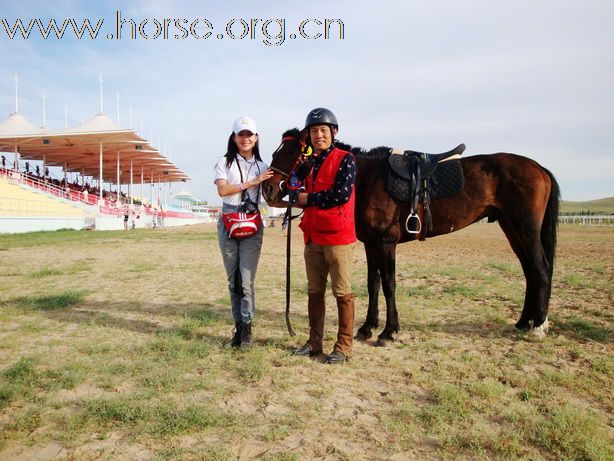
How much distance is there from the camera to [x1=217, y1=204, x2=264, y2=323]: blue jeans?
13.6 feet

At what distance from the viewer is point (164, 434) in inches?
97.3

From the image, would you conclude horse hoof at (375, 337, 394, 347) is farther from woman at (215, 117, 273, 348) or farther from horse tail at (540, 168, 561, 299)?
horse tail at (540, 168, 561, 299)

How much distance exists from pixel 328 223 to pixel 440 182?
70.1 inches

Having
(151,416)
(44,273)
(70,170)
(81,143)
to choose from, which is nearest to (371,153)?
(151,416)

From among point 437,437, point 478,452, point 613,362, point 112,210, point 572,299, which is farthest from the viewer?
point 112,210

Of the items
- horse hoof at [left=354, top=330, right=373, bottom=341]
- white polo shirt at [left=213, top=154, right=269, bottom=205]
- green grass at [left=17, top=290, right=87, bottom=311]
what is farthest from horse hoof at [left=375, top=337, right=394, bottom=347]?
green grass at [left=17, top=290, right=87, bottom=311]

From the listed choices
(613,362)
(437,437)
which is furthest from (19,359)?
(613,362)

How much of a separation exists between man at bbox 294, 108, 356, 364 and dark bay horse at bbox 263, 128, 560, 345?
780mm

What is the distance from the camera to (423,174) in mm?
4625

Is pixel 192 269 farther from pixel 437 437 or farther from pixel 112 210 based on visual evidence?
pixel 112 210

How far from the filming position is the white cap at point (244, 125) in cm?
405

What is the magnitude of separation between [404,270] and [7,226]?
22.6 meters

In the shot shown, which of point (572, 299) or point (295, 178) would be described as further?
→ point (572, 299)

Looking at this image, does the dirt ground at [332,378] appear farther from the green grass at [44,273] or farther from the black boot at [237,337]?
the green grass at [44,273]
